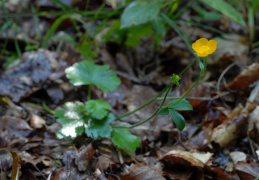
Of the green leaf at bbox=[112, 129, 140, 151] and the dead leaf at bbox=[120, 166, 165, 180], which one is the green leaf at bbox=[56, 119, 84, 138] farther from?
the dead leaf at bbox=[120, 166, 165, 180]

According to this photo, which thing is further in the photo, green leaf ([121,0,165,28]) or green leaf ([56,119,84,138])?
green leaf ([121,0,165,28])

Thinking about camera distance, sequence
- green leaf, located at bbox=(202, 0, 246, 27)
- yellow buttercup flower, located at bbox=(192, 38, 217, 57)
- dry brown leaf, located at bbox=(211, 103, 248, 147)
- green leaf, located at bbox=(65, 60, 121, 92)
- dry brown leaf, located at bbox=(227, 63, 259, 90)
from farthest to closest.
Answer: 1. green leaf, located at bbox=(202, 0, 246, 27)
2. dry brown leaf, located at bbox=(227, 63, 259, 90)
3. green leaf, located at bbox=(65, 60, 121, 92)
4. dry brown leaf, located at bbox=(211, 103, 248, 147)
5. yellow buttercup flower, located at bbox=(192, 38, 217, 57)

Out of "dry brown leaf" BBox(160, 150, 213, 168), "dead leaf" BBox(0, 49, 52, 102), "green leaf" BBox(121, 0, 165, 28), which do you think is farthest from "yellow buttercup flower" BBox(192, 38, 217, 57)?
"dead leaf" BBox(0, 49, 52, 102)

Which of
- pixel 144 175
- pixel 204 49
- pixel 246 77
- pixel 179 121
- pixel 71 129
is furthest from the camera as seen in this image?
pixel 246 77

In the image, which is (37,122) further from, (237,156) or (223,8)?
(223,8)

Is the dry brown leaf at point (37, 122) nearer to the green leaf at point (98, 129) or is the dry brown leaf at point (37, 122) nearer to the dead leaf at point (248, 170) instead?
the green leaf at point (98, 129)

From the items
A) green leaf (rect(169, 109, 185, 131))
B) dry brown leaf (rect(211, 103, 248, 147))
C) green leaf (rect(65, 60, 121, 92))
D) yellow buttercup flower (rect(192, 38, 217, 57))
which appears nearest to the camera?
yellow buttercup flower (rect(192, 38, 217, 57))

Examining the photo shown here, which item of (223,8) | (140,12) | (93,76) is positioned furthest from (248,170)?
(140,12)

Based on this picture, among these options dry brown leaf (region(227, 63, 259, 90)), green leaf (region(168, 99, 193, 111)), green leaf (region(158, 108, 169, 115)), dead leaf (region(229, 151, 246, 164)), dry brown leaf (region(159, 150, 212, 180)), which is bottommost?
dead leaf (region(229, 151, 246, 164))

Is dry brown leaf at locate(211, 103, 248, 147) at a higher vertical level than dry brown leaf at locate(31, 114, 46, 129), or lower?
lower
